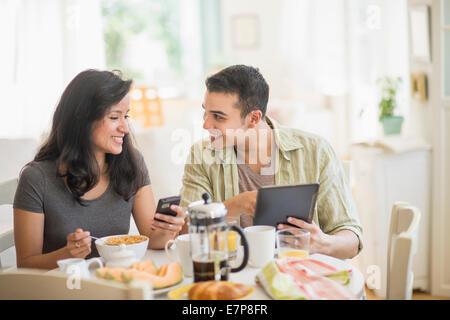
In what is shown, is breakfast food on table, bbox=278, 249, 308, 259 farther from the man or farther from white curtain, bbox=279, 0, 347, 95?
white curtain, bbox=279, 0, 347, 95

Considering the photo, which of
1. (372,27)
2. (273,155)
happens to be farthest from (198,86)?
(273,155)

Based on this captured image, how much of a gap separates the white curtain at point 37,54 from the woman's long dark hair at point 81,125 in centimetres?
239

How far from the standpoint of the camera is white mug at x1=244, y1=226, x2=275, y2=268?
145 cm

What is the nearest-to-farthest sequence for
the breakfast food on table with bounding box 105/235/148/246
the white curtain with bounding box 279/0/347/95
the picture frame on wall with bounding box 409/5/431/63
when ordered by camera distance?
the breakfast food on table with bounding box 105/235/148/246
the picture frame on wall with bounding box 409/5/431/63
the white curtain with bounding box 279/0/347/95

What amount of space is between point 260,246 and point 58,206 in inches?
30.2

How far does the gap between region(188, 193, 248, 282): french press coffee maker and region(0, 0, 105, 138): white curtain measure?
3176 mm

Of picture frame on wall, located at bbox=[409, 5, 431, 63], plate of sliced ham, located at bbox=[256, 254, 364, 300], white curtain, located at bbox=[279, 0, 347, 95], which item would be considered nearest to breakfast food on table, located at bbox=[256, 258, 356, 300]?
plate of sliced ham, located at bbox=[256, 254, 364, 300]

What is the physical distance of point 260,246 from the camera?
1.45 m

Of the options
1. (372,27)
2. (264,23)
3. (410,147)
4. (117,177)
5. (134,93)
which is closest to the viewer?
(117,177)

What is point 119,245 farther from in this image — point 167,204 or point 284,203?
point 284,203

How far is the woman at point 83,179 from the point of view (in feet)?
5.89
